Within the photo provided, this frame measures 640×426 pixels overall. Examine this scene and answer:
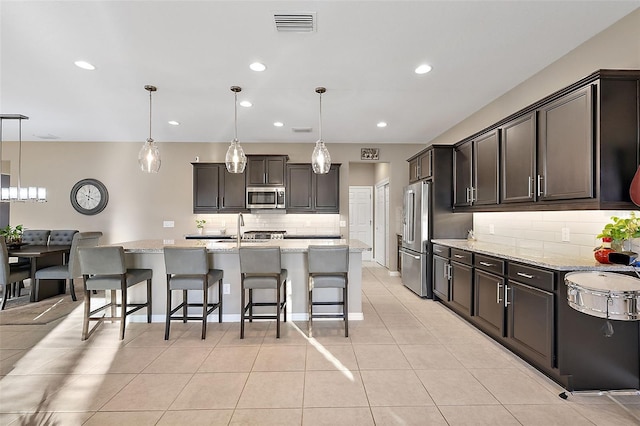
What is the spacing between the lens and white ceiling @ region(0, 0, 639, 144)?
2.25m

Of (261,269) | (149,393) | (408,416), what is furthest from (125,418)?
(408,416)

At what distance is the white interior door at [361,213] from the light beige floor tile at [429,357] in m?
5.07

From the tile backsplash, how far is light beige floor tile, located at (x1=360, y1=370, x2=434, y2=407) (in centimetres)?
181

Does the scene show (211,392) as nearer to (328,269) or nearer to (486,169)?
(328,269)

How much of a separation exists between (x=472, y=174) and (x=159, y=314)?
14.2 feet

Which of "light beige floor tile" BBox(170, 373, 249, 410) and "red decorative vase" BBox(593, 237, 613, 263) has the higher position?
"red decorative vase" BBox(593, 237, 613, 263)

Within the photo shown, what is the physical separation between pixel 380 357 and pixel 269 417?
119 centimetres

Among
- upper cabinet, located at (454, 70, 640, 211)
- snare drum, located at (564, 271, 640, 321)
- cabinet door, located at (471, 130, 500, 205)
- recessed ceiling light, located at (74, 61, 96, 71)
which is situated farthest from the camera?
cabinet door, located at (471, 130, 500, 205)

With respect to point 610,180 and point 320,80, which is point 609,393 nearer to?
point 610,180

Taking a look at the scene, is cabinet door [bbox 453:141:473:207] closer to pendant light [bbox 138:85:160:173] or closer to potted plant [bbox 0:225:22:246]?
pendant light [bbox 138:85:160:173]

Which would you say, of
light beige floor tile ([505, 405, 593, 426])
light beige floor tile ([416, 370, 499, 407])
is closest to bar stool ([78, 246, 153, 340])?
light beige floor tile ([416, 370, 499, 407])

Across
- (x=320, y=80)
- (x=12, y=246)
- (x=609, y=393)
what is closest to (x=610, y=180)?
(x=609, y=393)

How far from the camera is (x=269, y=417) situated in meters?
1.93

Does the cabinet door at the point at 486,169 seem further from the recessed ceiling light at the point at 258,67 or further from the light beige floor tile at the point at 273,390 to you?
the light beige floor tile at the point at 273,390
